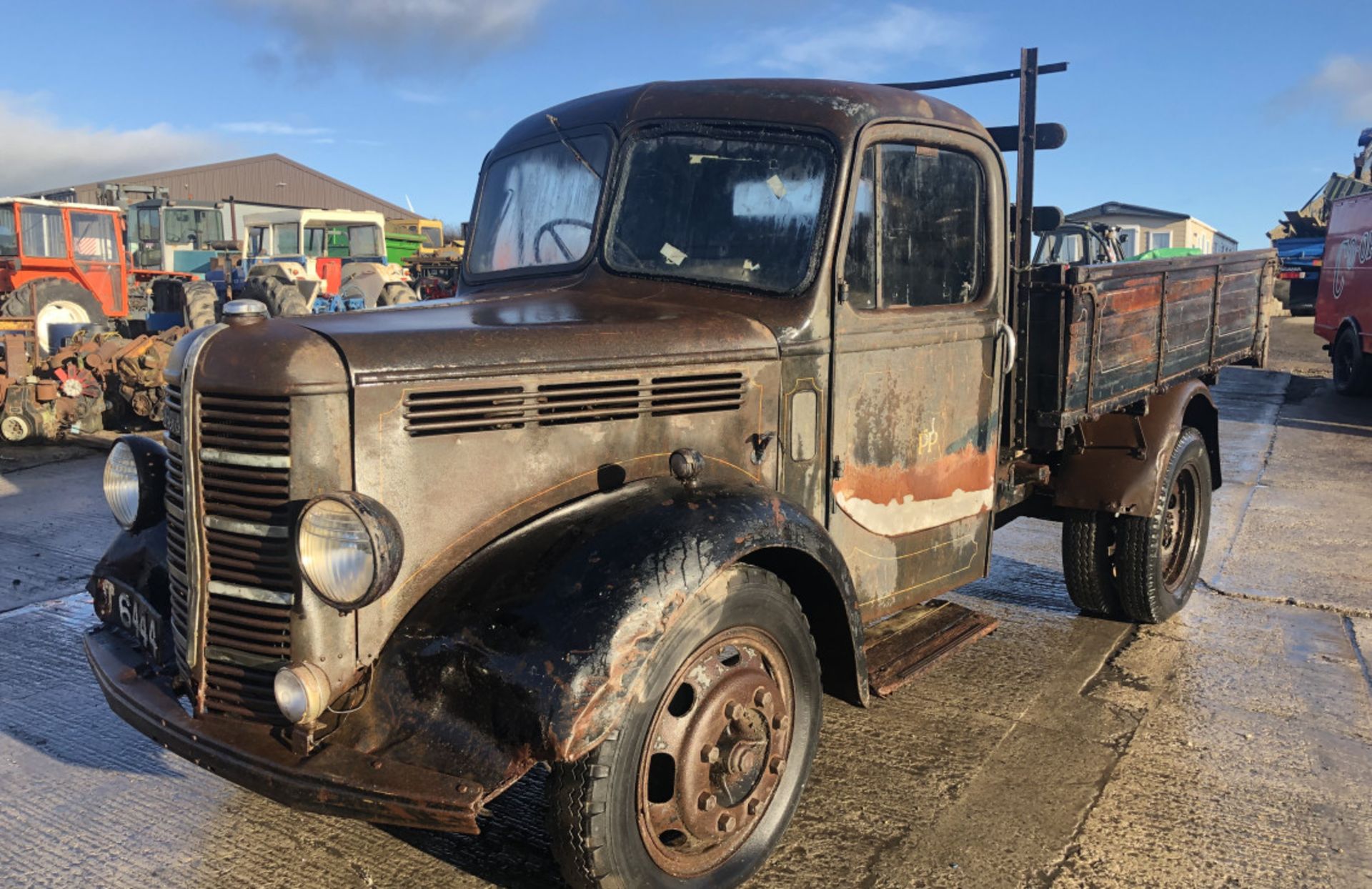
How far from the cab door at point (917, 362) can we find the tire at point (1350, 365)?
11.4 metres

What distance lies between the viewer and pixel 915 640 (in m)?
3.79

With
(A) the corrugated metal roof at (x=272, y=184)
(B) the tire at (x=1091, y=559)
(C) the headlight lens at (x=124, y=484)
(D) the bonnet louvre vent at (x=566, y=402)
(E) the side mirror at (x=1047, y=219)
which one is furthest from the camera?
(A) the corrugated metal roof at (x=272, y=184)

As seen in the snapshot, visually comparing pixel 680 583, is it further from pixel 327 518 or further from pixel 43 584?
pixel 43 584

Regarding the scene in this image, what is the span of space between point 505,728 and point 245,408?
3.07 feet

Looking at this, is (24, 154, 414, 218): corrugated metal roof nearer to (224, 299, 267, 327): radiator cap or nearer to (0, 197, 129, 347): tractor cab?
(0, 197, 129, 347): tractor cab

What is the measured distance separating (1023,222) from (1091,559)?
1.63 meters

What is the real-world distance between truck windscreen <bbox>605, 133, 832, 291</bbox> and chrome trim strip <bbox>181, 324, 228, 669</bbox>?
1.36m

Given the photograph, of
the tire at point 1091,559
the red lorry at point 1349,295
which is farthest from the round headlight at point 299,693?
the red lorry at point 1349,295

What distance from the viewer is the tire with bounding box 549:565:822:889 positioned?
7.71ft

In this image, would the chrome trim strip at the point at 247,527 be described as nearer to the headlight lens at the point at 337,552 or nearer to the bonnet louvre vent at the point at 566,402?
the headlight lens at the point at 337,552

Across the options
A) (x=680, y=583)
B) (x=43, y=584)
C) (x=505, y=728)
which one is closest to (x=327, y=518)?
(x=505, y=728)

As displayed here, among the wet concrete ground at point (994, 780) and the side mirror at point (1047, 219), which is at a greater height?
the side mirror at point (1047, 219)

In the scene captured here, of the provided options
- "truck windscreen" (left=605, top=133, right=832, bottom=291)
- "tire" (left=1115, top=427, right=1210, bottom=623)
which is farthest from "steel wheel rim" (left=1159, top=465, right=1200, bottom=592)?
"truck windscreen" (left=605, top=133, right=832, bottom=291)

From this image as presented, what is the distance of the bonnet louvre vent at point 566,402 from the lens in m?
2.53
